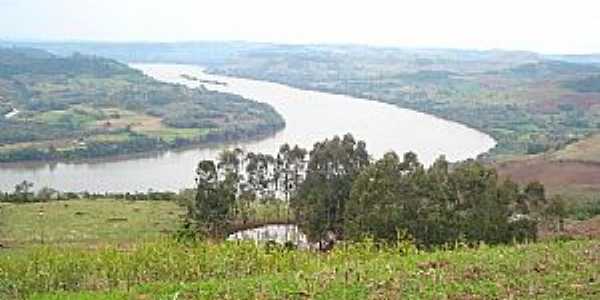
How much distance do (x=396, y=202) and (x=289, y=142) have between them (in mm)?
91146

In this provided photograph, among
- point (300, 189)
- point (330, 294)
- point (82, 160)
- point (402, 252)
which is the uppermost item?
point (330, 294)

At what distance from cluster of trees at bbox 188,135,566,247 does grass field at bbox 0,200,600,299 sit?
15.9 m

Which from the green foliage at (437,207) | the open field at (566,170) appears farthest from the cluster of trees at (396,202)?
the open field at (566,170)

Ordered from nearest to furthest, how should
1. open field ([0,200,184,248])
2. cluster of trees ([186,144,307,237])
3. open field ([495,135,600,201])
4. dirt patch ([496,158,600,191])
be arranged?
open field ([0,200,184,248]) < cluster of trees ([186,144,307,237]) < open field ([495,135,600,201]) < dirt patch ([496,158,600,191])

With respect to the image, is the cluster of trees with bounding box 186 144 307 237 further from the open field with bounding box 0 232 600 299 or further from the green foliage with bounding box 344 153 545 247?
the open field with bounding box 0 232 600 299

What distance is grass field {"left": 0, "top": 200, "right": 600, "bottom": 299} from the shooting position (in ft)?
59.4

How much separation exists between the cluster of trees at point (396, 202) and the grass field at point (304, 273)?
15.9m

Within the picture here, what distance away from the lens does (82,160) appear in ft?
441

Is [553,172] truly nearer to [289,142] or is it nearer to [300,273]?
[289,142]

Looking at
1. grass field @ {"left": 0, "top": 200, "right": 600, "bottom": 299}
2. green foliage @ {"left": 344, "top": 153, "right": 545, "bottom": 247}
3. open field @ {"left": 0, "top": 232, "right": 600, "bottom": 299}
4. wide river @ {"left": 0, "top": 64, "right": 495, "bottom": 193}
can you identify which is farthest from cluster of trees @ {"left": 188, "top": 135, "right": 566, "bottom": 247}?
wide river @ {"left": 0, "top": 64, "right": 495, "bottom": 193}

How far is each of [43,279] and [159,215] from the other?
4785 cm

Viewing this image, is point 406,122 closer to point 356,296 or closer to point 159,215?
point 159,215

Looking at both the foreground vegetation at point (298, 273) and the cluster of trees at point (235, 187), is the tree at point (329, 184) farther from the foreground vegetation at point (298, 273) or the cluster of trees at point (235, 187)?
the foreground vegetation at point (298, 273)

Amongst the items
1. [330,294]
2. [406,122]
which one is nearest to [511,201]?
[330,294]
